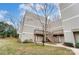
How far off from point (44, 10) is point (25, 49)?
558mm

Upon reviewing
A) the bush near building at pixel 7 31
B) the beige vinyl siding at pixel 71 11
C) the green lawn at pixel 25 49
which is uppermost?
the beige vinyl siding at pixel 71 11

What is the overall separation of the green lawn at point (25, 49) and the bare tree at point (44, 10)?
128 millimetres

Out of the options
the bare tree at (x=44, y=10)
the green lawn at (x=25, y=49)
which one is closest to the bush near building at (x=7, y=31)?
the green lawn at (x=25, y=49)

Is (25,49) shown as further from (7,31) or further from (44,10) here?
(44,10)

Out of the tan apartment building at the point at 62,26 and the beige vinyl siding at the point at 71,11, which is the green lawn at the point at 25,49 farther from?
the beige vinyl siding at the point at 71,11

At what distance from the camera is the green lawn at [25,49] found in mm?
2098

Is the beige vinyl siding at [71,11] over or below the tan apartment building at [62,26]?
over

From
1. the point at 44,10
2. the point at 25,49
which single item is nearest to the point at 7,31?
the point at 25,49

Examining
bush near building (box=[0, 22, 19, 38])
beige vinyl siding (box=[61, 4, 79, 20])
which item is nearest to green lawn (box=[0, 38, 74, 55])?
bush near building (box=[0, 22, 19, 38])

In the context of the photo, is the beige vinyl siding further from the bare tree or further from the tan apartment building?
the bare tree

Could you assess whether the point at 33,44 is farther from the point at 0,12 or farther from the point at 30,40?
the point at 0,12

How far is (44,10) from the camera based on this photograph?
2.19 m
